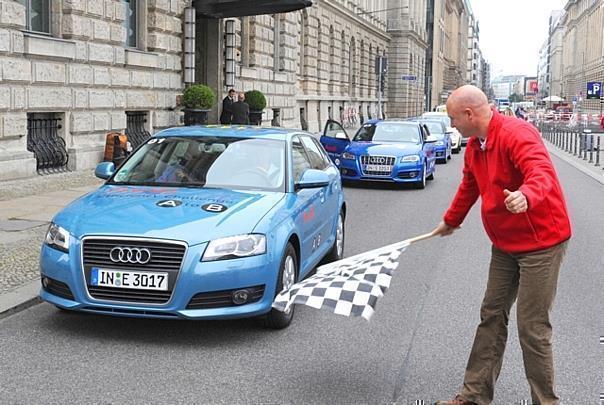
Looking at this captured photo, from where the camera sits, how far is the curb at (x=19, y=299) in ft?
20.0

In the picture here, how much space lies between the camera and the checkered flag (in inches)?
176

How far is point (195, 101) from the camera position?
69.9ft

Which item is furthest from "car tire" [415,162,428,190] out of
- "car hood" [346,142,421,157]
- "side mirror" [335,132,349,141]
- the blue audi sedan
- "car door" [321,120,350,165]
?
the blue audi sedan

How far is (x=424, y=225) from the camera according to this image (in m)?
11.7

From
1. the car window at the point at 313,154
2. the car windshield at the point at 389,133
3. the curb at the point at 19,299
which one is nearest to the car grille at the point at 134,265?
the curb at the point at 19,299

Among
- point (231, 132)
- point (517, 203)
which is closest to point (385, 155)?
point (231, 132)

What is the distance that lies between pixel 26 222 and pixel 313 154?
4.34m

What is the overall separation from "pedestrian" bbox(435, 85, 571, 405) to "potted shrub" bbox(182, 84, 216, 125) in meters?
17.7

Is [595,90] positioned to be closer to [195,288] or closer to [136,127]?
[136,127]

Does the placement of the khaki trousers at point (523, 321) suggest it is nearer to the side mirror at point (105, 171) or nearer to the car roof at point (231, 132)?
the car roof at point (231, 132)

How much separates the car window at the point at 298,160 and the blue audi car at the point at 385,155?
9.28 metres

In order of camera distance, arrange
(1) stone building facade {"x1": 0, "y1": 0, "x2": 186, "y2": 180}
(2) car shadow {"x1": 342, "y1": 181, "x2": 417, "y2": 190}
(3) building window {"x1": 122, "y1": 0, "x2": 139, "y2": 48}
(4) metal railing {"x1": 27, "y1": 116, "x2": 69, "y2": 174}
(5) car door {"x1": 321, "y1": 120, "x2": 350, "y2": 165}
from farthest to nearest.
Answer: (3) building window {"x1": 122, "y1": 0, "x2": 139, "y2": 48}, (5) car door {"x1": 321, "y1": 120, "x2": 350, "y2": 165}, (2) car shadow {"x1": 342, "y1": 181, "x2": 417, "y2": 190}, (4) metal railing {"x1": 27, "y1": 116, "x2": 69, "y2": 174}, (1) stone building facade {"x1": 0, "y1": 0, "x2": 186, "y2": 180}

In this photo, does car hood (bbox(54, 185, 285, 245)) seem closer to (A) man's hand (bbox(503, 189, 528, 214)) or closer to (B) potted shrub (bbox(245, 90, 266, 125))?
(A) man's hand (bbox(503, 189, 528, 214))

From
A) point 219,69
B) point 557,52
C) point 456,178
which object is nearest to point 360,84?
point 219,69
